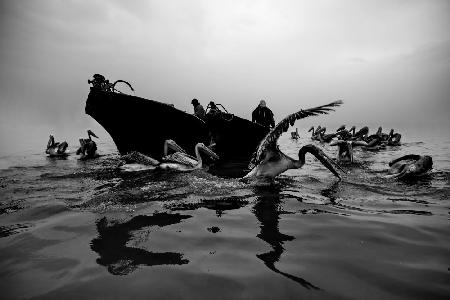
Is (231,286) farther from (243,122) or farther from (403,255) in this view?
→ (243,122)

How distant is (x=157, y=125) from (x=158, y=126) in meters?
0.07

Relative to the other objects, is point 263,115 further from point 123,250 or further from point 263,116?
point 123,250

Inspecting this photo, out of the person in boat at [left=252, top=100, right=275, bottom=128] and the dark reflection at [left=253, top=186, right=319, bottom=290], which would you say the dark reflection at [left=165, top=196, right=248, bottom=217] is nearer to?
the dark reflection at [left=253, top=186, right=319, bottom=290]

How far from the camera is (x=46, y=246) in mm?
3746

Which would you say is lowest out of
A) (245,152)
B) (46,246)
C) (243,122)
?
(46,246)

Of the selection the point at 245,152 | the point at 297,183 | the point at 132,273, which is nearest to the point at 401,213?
the point at 297,183

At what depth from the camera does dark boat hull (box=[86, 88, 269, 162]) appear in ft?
39.5

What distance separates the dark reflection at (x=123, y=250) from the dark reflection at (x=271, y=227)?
38.2 inches

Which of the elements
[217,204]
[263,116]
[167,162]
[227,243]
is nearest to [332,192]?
[217,204]

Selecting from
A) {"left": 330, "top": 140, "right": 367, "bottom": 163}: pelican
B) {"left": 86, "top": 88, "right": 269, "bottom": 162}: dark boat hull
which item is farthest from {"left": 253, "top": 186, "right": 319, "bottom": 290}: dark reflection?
{"left": 86, "top": 88, "right": 269, "bottom": 162}: dark boat hull

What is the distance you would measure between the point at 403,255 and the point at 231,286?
→ 6.78 ft

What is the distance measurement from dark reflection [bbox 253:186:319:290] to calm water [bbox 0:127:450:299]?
20 millimetres

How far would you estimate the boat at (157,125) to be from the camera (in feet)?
39.2

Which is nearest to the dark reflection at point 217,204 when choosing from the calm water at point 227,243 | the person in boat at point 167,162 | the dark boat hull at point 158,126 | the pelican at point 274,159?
the calm water at point 227,243
